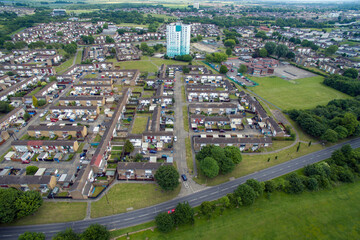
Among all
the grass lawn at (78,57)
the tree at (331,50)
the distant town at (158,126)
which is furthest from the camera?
the tree at (331,50)

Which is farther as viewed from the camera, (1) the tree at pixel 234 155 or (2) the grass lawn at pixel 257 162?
(1) the tree at pixel 234 155

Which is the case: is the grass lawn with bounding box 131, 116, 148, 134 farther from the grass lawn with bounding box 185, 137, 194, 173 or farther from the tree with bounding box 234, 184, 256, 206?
the tree with bounding box 234, 184, 256, 206

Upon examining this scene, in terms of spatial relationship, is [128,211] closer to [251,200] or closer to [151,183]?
[151,183]

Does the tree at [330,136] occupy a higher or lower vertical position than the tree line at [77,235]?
higher

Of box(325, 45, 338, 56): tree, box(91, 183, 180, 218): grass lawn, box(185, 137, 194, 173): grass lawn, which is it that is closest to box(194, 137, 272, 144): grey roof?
box(185, 137, 194, 173): grass lawn

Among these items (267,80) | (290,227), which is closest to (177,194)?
(290,227)

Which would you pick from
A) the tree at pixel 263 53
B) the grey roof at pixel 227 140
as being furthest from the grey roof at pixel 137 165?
the tree at pixel 263 53

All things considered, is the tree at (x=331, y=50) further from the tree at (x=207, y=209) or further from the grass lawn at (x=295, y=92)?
the tree at (x=207, y=209)
